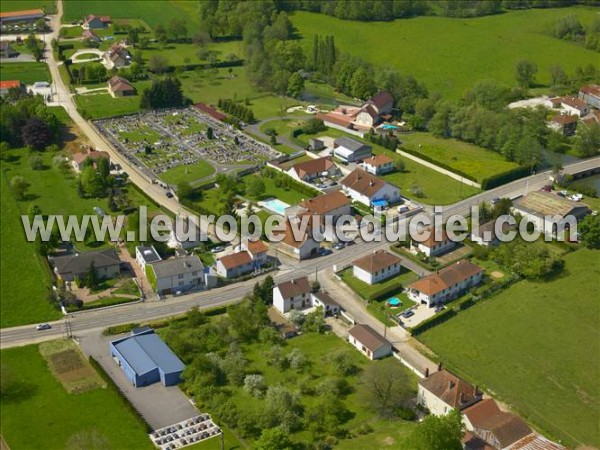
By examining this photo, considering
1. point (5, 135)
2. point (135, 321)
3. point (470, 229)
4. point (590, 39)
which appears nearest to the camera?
point (135, 321)

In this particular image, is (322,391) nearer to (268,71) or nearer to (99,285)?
(99,285)

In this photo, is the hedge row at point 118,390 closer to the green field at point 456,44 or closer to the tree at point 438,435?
the tree at point 438,435

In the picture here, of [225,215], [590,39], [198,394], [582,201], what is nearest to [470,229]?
[582,201]

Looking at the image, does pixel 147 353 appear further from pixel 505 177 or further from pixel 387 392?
pixel 505 177

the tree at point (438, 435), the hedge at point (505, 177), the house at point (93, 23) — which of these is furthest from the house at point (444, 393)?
the house at point (93, 23)

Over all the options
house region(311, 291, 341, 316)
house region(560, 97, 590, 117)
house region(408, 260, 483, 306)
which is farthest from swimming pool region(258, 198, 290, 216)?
house region(560, 97, 590, 117)

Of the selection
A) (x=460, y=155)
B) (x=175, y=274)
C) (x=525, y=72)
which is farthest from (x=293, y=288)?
(x=525, y=72)
